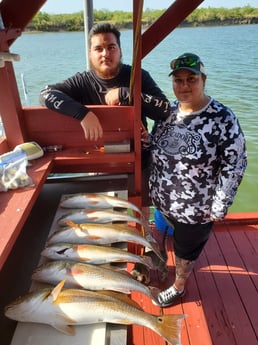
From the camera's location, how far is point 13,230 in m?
1.43

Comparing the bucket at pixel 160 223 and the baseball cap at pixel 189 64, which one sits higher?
the baseball cap at pixel 189 64

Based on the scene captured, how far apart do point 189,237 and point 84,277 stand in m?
0.96

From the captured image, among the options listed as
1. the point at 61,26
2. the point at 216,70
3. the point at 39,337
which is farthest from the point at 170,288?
the point at 61,26

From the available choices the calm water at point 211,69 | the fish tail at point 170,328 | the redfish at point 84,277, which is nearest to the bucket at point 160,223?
the redfish at point 84,277

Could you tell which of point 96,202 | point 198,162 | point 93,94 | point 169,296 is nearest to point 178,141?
point 198,162

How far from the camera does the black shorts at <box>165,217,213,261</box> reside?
218cm

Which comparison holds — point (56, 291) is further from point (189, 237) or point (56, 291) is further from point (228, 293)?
point (228, 293)

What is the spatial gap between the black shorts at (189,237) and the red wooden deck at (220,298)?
0.61 meters

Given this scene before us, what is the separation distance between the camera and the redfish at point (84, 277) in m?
1.54

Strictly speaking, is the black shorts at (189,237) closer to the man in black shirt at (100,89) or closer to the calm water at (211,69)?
the man in black shirt at (100,89)

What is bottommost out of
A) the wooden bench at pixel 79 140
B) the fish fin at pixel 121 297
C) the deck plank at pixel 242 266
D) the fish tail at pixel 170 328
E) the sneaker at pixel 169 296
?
the deck plank at pixel 242 266

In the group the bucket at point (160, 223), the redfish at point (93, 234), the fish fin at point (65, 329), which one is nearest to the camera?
the fish fin at point (65, 329)

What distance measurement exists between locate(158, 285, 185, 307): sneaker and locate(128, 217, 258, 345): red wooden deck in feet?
0.19

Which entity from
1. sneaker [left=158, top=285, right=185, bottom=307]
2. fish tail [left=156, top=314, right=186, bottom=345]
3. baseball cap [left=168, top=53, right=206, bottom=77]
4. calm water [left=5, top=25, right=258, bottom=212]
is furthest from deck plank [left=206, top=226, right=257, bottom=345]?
calm water [left=5, top=25, right=258, bottom=212]
